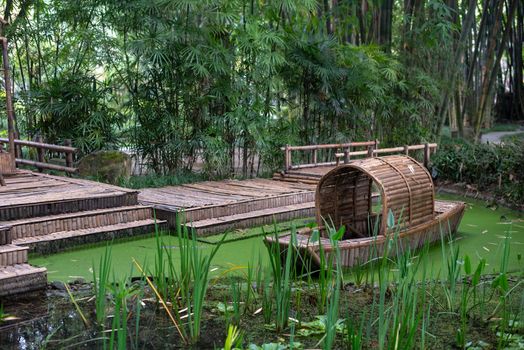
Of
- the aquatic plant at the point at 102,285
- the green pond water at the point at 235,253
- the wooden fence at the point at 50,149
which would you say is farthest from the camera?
the wooden fence at the point at 50,149

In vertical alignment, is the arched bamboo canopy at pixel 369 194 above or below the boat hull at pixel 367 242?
above

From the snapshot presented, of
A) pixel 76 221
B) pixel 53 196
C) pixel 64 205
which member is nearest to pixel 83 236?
pixel 76 221

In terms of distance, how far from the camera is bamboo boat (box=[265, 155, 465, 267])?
4.92m

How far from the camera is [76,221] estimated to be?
17.9ft

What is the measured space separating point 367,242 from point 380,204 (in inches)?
31.5

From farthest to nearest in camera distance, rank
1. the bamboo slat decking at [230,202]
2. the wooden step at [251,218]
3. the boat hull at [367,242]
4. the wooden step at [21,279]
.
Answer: the bamboo slat decking at [230,202], the wooden step at [251,218], the boat hull at [367,242], the wooden step at [21,279]

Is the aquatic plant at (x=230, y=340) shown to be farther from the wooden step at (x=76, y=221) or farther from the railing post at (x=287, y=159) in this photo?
the railing post at (x=287, y=159)

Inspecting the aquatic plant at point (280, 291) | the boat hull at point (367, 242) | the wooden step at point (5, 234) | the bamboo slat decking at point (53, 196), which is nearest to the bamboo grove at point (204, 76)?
the bamboo slat decking at point (53, 196)

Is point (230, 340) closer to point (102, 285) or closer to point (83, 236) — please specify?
point (102, 285)

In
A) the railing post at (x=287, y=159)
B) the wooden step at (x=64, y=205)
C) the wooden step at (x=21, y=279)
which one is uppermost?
the railing post at (x=287, y=159)

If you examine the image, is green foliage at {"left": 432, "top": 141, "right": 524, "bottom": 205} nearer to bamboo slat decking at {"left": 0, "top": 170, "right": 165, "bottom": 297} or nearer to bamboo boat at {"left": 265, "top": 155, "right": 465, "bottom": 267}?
bamboo boat at {"left": 265, "top": 155, "right": 465, "bottom": 267}

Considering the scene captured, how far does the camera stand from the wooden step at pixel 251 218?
5.89 metres

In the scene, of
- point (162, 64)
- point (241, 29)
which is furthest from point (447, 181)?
point (162, 64)

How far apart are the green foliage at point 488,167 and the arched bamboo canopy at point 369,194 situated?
2.38m
